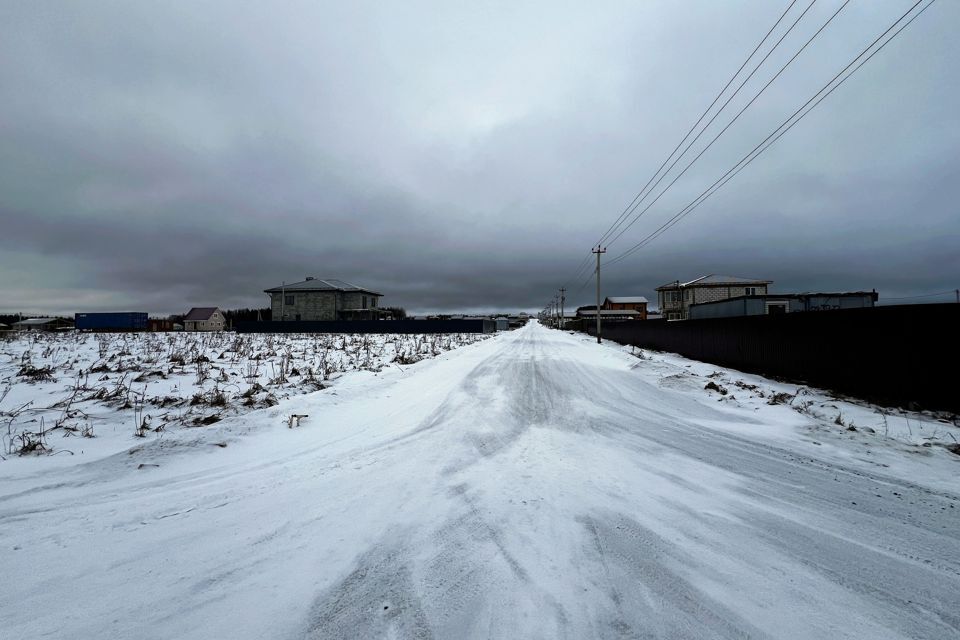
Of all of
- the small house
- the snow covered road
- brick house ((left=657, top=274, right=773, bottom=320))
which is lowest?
the snow covered road

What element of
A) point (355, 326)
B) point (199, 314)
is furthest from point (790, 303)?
point (199, 314)

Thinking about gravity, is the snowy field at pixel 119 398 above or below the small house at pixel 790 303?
below

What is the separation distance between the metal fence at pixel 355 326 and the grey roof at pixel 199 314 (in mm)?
47588

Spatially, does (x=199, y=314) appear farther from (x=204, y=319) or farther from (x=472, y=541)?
(x=472, y=541)

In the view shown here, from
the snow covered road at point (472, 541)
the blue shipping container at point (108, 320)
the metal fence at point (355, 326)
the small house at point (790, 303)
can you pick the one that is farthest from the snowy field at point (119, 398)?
the blue shipping container at point (108, 320)

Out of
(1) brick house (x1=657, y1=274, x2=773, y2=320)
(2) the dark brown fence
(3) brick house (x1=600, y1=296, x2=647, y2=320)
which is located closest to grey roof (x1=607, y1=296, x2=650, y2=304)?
(3) brick house (x1=600, y1=296, x2=647, y2=320)

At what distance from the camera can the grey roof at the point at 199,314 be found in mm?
85062

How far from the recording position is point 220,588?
2.11 m

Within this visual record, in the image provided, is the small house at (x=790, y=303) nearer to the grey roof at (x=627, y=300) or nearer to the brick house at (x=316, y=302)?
the brick house at (x=316, y=302)

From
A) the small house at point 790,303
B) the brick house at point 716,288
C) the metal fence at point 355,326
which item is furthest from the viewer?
the brick house at point 716,288

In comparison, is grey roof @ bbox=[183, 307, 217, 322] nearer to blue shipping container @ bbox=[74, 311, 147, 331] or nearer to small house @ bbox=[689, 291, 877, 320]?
blue shipping container @ bbox=[74, 311, 147, 331]

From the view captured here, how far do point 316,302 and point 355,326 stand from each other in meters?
11.2

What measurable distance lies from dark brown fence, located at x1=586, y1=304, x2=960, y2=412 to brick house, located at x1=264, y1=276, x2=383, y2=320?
164ft

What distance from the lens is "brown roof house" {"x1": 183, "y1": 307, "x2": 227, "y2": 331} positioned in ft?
273
